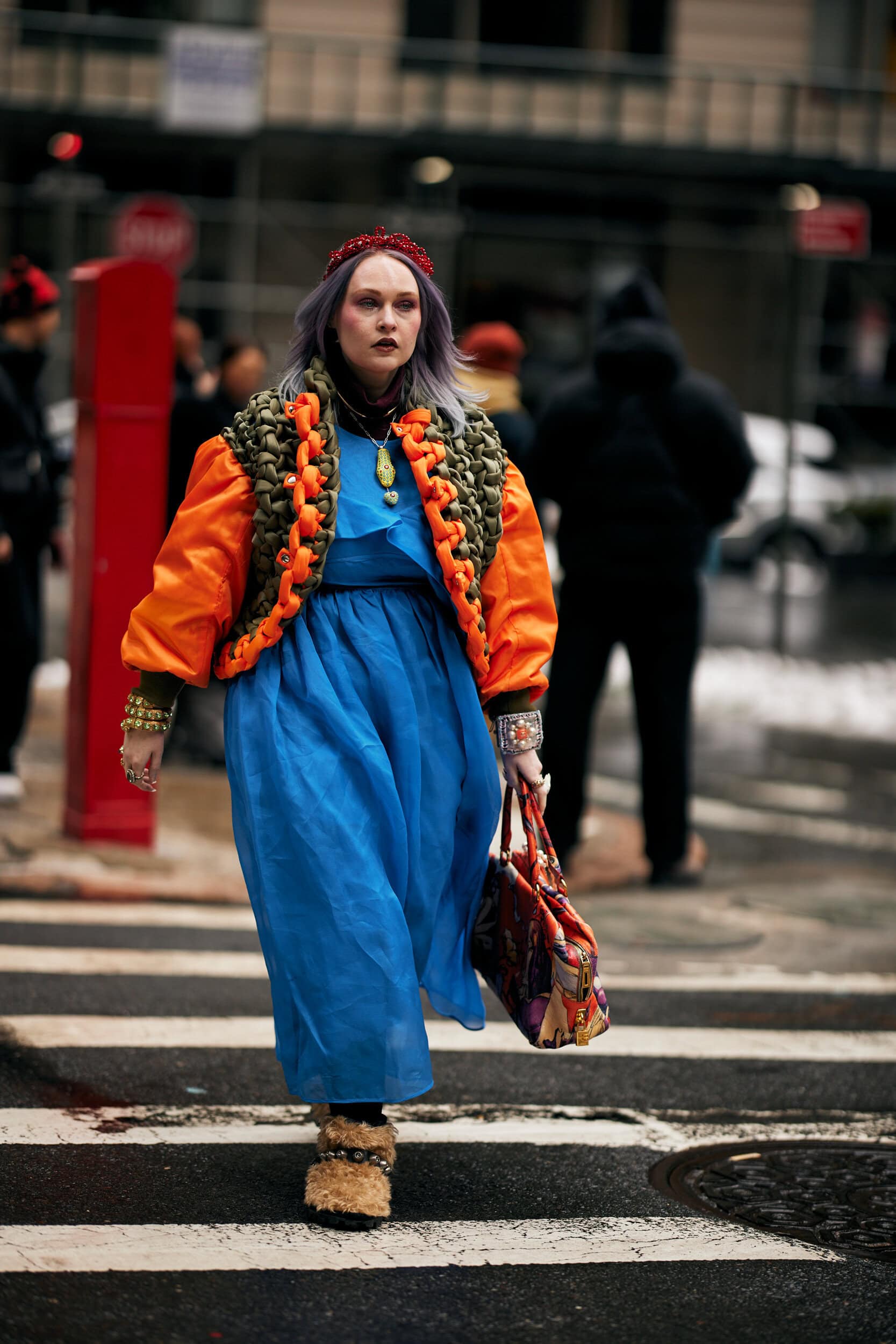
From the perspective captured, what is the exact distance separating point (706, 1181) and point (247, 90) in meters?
16.8

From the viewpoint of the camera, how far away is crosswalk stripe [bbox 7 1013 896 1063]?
5.45m

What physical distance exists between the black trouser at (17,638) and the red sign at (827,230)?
307 inches

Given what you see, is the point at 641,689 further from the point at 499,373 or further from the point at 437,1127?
the point at 437,1127

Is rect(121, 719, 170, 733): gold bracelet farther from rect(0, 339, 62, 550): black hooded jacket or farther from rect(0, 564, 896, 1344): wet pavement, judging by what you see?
rect(0, 339, 62, 550): black hooded jacket

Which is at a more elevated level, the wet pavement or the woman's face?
the woman's face

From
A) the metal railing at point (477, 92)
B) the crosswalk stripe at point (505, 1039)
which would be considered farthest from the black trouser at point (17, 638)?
the metal railing at point (477, 92)

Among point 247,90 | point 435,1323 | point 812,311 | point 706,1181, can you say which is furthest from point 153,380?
point 812,311

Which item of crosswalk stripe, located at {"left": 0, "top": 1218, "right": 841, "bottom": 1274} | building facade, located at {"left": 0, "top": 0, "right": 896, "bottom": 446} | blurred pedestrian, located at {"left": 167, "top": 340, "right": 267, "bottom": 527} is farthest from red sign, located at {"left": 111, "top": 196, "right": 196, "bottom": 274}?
crosswalk stripe, located at {"left": 0, "top": 1218, "right": 841, "bottom": 1274}

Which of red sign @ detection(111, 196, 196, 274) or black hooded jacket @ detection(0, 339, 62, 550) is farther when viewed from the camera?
red sign @ detection(111, 196, 196, 274)

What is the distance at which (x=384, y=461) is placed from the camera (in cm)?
435

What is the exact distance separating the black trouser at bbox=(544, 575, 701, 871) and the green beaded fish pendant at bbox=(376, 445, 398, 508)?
3181 millimetres

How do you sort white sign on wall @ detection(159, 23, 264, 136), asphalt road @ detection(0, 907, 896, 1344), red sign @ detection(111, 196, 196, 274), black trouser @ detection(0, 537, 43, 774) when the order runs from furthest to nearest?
red sign @ detection(111, 196, 196, 274) → white sign on wall @ detection(159, 23, 264, 136) → black trouser @ detection(0, 537, 43, 774) → asphalt road @ detection(0, 907, 896, 1344)

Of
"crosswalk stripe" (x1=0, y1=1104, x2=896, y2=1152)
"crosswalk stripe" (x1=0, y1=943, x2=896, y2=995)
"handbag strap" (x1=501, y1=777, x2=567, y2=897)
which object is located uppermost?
"handbag strap" (x1=501, y1=777, x2=567, y2=897)

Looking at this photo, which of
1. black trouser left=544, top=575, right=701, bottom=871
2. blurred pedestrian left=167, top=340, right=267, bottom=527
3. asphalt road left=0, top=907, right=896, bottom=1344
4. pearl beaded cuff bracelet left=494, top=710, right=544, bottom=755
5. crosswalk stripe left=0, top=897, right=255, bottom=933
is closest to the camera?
asphalt road left=0, top=907, right=896, bottom=1344
